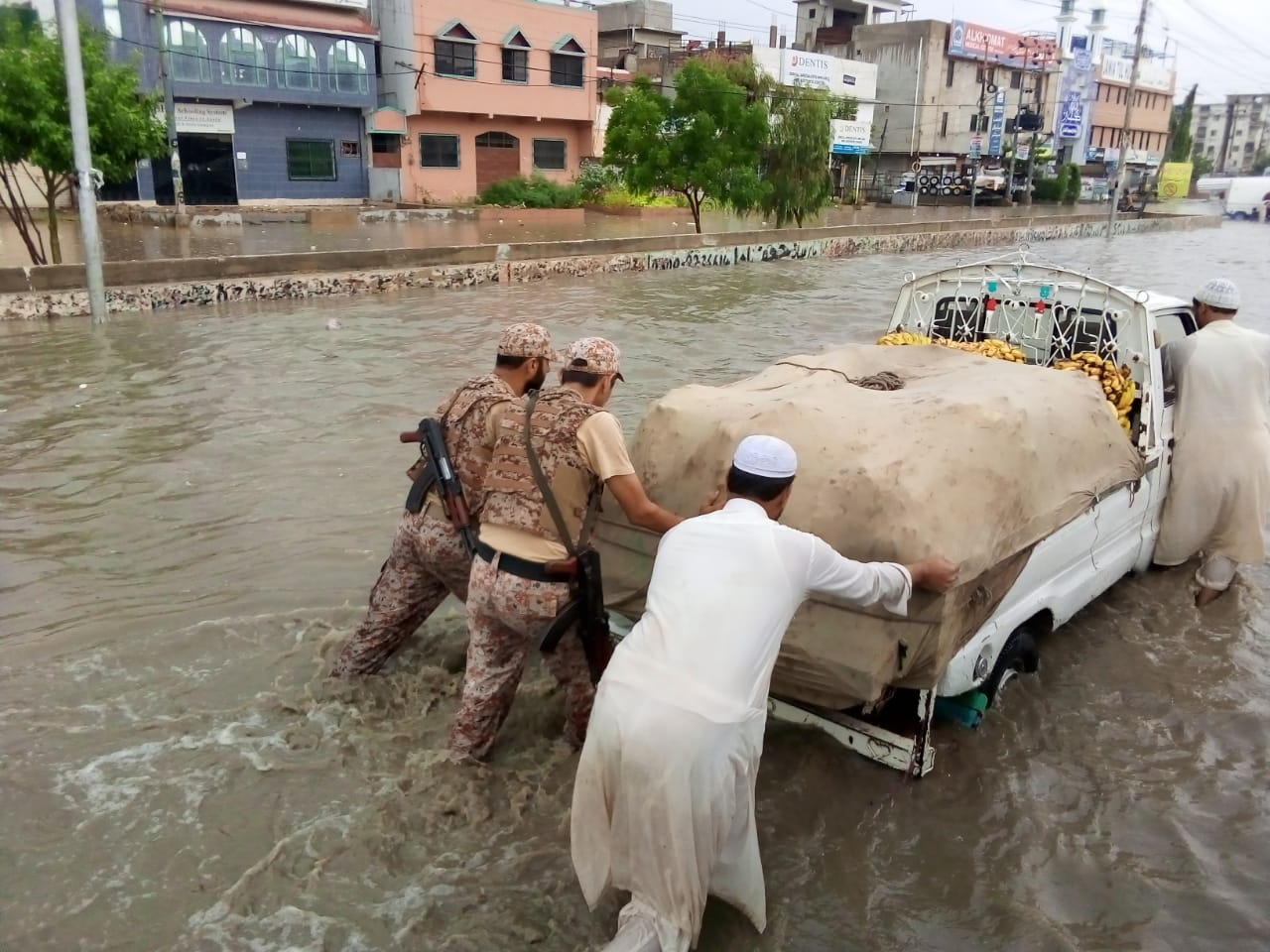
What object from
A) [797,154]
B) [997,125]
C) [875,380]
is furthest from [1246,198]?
[875,380]

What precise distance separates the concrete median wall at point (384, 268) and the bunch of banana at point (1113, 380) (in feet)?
43.2

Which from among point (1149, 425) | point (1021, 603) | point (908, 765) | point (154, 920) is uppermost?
point (1149, 425)

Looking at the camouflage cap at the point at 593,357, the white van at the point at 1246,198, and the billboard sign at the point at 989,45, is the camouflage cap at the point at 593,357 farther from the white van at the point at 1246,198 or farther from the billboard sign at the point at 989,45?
the white van at the point at 1246,198

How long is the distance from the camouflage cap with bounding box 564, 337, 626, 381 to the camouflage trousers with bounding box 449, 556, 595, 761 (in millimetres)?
798

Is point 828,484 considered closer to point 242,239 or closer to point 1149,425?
point 1149,425

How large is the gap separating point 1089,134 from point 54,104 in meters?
71.0

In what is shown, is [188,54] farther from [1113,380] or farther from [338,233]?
[1113,380]

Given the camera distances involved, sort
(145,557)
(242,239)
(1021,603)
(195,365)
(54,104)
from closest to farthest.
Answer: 1. (1021,603)
2. (145,557)
3. (195,365)
4. (54,104)
5. (242,239)

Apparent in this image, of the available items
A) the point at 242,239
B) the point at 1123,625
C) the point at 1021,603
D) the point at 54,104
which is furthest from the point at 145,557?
the point at 242,239

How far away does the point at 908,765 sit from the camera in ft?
11.9

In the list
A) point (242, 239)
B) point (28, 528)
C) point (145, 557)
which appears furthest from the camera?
point (242, 239)

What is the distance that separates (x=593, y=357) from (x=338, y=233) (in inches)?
1033

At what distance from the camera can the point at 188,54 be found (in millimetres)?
30922

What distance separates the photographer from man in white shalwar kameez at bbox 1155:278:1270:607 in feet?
17.7
